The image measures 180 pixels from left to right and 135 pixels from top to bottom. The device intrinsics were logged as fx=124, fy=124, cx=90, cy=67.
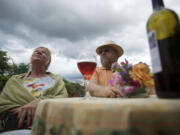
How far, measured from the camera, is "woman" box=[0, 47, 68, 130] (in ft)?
5.33

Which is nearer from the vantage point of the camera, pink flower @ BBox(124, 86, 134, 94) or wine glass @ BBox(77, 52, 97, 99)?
pink flower @ BBox(124, 86, 134, 94)

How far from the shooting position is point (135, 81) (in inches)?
32.4

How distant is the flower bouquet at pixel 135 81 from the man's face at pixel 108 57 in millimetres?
1643

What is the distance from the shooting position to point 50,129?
0.59 m

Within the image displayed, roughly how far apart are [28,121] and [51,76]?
1140 millimetres

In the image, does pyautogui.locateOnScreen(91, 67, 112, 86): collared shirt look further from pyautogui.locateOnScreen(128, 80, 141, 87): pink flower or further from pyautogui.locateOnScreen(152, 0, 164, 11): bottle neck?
pyautogui.locateOnScreen(152, 0, 164, 11): bottle neck

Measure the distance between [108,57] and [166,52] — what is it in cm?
202

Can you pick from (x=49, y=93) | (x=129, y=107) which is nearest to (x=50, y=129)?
(x=129, y=107)

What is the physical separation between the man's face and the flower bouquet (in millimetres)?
1643

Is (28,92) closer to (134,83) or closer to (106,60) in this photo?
(106,60)

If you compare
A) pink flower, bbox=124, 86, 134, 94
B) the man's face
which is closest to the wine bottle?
pink flower, bbox=124, 86, 134, 94

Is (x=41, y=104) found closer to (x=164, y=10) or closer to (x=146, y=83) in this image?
(x=146, y=83)

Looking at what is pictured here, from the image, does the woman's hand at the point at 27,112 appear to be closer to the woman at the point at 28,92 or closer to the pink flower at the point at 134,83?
the woman at the point at 28,92

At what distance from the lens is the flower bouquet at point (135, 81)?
2.67ft
